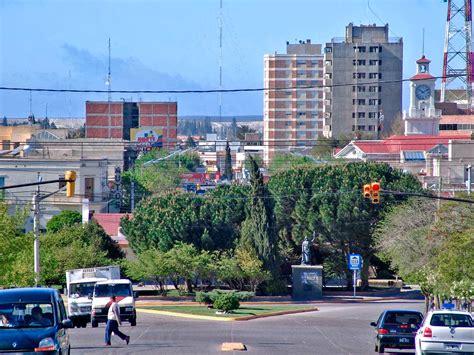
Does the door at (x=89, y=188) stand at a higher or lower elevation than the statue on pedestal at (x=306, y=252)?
higher

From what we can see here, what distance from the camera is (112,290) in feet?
148

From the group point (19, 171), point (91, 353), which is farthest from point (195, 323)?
point (19, 171)

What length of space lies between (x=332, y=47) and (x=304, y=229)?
120890 millimetres

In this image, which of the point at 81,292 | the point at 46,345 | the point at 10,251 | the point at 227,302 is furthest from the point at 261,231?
the point at 46,345

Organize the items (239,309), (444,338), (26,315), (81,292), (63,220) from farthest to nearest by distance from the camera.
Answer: (63,220), (239,309), (81,292), (444,338), (26,315)

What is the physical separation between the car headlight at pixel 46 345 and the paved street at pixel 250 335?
393 inches

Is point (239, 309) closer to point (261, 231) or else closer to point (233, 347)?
point (261, 231)

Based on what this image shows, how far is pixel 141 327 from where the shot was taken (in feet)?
150

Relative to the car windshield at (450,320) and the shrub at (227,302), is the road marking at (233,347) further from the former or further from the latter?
the shrub at (227,302)

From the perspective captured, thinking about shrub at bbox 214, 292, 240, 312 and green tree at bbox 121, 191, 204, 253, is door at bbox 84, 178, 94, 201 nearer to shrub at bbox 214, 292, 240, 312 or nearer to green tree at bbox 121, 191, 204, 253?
green tree at bbox 121, 191, 204, 253

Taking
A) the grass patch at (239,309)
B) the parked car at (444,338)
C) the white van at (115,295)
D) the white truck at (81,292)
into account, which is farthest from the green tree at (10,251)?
the parked car at (444,338)

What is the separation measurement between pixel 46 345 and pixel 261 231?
4766cm

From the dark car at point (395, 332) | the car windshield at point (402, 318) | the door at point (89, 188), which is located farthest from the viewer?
the door at point (89, 188)

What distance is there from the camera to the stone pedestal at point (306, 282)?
7000cm
